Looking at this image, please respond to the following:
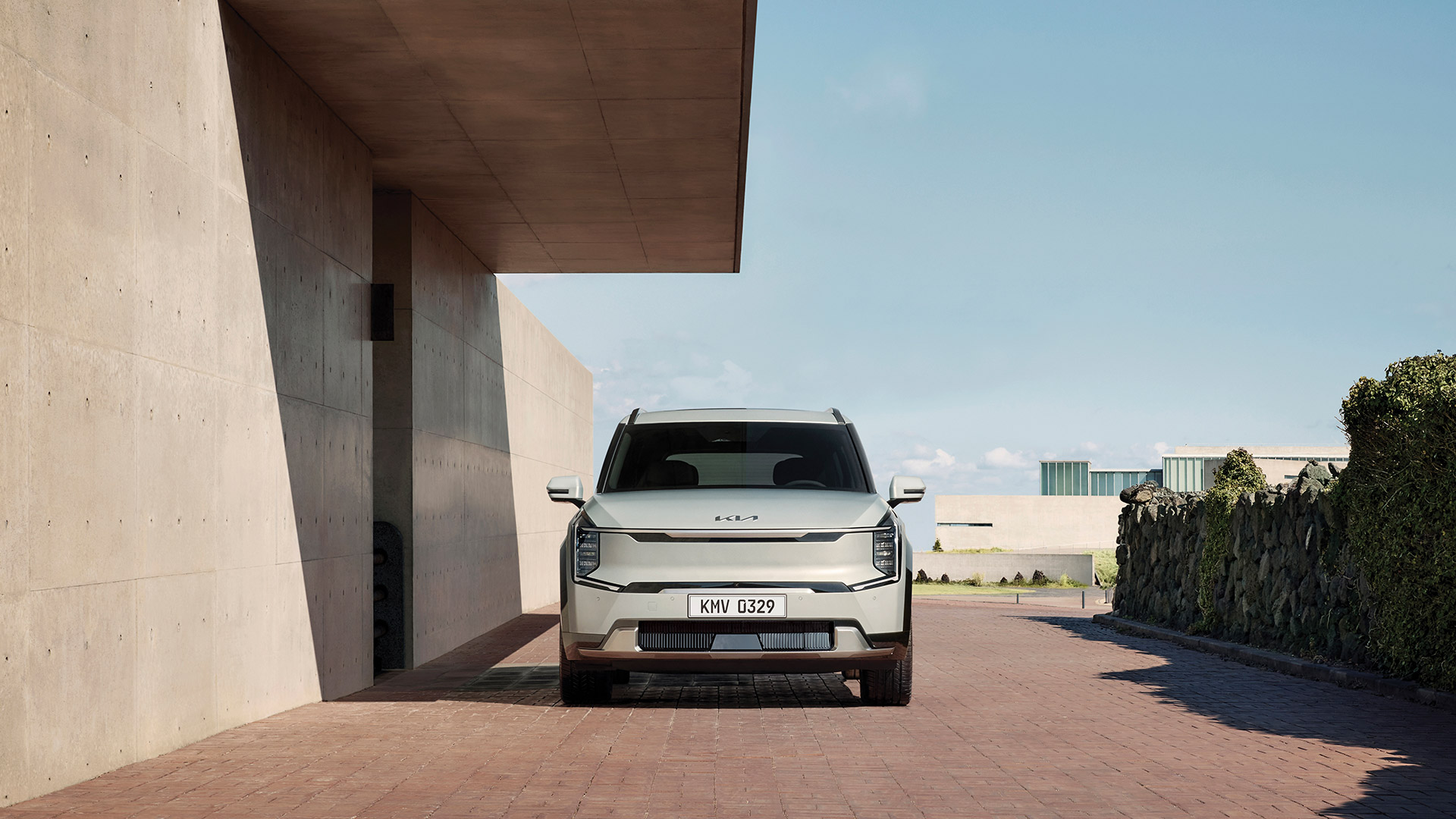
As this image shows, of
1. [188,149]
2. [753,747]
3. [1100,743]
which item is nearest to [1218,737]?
[1100,743]

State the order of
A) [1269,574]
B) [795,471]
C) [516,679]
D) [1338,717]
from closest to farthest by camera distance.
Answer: [1338,717] < [795,471] < [516,679] < [1269,574]

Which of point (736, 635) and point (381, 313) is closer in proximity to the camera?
point (736, 635)

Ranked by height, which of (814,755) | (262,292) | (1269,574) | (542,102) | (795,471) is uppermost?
(542,102)

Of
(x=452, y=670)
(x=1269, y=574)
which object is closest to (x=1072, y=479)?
(x=1269, y=574)

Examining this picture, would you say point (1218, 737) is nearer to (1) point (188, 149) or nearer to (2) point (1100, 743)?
(2) point (1100, 743)

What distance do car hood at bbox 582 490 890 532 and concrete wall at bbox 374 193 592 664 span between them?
199 inches

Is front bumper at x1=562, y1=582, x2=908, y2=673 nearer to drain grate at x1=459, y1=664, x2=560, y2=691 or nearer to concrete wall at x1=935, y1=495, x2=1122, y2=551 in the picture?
drain grate at x1=459, y1=664, x2=560, y2=691

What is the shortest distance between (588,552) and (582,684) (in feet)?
3.50

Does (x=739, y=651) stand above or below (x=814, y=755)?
above

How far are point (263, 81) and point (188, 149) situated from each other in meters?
1.46

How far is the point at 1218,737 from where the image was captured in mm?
7910

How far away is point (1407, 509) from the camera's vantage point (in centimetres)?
956

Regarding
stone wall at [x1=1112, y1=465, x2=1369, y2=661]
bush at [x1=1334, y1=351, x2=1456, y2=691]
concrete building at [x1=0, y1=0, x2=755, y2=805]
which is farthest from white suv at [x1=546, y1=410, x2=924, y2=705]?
stone wall at [x1=1112, y1=465, x2=1369, y2=661]

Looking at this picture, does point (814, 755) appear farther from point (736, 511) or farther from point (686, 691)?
point (686, 691)
